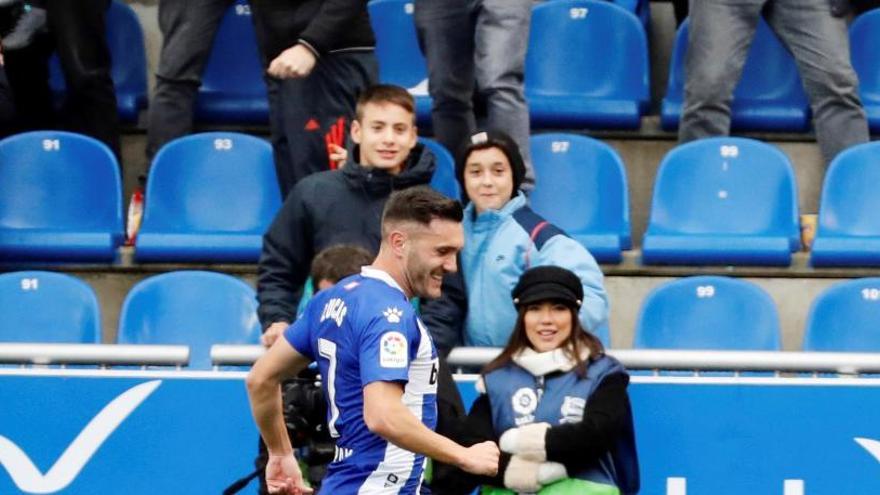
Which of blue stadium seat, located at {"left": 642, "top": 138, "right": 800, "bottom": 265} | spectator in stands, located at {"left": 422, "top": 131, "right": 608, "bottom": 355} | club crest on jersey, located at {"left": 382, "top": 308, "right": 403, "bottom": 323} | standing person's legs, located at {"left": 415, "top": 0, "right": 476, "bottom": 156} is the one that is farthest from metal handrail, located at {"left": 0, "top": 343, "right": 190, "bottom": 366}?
blue stadium seat, located at {"left": 642, "top": 138, "right": 800, "bottom": 265}

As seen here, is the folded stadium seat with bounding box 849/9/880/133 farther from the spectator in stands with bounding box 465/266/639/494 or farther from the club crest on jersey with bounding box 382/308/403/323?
Result: the club crest on jersey with bounding box 382/308/403/323

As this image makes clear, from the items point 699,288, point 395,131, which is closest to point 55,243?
point 395,131

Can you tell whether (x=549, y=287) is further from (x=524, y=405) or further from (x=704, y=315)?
(x=704, y=315)

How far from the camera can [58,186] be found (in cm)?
888

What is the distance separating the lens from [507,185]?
291 inches

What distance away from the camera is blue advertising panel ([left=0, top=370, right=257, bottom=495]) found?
23.1ft

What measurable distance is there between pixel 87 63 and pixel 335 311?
12.7 feet

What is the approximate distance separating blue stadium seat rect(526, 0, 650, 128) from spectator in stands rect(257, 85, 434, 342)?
188 cm

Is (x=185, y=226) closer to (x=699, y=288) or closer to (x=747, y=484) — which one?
(x=699, y=288)

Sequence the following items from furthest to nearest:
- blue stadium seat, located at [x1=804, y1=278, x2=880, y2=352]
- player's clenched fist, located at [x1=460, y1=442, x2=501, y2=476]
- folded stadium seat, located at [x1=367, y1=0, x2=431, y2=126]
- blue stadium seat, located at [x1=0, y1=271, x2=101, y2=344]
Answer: folded stadium seat, located at [x1=367, y1=0, x2=431, y2=126]
blue stadium seat, located at [x1=0, y1=271, x2=101, y2=344]
blue stadium seat, located at [x1=804, y1=278, x2=880, y2=352]
player's clenched fist, located at [x1=460, y1=442, x2=501, y2=476]

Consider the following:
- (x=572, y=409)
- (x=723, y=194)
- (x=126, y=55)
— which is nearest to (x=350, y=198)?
(x=572, y=409)

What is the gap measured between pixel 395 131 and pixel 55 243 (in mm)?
2027

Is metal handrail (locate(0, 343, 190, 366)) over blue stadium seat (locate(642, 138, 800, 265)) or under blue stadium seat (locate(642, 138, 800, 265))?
under

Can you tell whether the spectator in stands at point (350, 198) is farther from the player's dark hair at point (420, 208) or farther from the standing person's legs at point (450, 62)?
the player's dark hair at point (420, 208)
